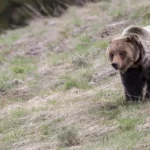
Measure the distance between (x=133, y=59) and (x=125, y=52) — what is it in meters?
0.14

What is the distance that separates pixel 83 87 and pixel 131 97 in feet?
7.03

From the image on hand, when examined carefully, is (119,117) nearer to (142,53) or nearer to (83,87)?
(142,53)

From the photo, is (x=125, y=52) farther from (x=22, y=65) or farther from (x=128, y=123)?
(x=22, y=65)

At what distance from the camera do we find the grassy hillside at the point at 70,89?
288 inches

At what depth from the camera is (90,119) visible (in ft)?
26.6

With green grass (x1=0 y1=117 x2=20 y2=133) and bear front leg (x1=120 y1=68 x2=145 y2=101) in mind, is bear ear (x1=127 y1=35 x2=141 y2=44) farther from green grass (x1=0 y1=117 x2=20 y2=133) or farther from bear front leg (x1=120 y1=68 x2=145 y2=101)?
green grass (x1=0 y1=117 x2=20 y2=133)

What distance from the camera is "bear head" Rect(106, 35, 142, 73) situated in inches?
311

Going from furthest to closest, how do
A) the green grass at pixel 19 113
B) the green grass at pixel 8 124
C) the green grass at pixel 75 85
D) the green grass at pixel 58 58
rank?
the green grass at pixel 58 58, the green grass at pixel 75 85, the green grass at pixel 19 113, the green grass at pixel 8 124

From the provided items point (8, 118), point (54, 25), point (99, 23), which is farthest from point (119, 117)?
point (54, 25)

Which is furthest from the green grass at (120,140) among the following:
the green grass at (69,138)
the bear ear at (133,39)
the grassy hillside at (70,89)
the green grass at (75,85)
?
the green grass at (75,85)

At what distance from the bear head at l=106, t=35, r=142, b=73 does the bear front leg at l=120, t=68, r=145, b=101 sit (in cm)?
15

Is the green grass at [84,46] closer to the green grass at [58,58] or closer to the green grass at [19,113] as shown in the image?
the green grass at [58,58]

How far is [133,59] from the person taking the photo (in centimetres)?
799

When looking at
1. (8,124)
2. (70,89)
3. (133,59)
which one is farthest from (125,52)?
(70,89)
